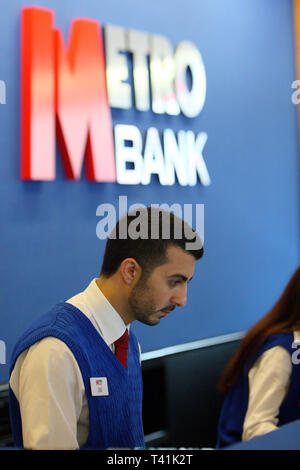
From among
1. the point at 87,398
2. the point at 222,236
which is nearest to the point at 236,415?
the point at 87,398

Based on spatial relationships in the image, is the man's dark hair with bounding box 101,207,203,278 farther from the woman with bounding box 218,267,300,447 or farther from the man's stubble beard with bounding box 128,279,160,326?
the woman with bounding box 218,267,300,447

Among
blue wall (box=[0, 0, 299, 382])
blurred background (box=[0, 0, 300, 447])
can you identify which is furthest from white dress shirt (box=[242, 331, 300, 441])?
blue wall (box=[0, 0, 299, 382])

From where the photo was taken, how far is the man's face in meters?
1.42

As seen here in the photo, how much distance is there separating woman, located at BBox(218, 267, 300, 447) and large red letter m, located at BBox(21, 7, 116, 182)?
975mm

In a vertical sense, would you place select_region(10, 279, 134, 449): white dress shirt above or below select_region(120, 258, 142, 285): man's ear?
below

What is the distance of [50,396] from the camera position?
1.18 m

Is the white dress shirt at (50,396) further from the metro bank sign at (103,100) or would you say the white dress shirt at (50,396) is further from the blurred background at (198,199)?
the metro bank sign at (103,100)

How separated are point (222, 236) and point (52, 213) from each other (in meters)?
1.13

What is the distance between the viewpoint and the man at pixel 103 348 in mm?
1199

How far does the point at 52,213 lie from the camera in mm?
2402

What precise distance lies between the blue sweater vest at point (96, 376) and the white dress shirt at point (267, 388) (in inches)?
19.2

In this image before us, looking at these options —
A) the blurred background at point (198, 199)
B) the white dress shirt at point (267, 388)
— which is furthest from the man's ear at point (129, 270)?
the blurred background at point (198, 199)

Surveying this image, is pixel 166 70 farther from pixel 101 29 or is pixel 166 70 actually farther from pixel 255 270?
pixel 255 270

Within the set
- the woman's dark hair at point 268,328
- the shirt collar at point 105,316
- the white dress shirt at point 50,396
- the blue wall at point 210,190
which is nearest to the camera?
the white dress shirt at point 50,396
